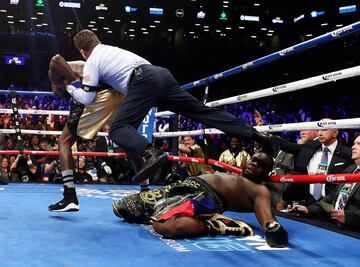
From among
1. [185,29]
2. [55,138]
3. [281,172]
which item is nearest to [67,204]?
[281,172]

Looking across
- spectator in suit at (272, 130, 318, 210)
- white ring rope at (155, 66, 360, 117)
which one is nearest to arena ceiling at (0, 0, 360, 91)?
spectator in suit at (272, 130, 318, 210)

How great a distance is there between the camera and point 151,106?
6.37 ft

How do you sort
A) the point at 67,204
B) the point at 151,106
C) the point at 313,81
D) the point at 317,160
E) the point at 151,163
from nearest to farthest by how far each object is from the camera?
the point at 151,163 < the point at 151,106 < the point at 313,81 < the point at 67,204 < the point at 317,160

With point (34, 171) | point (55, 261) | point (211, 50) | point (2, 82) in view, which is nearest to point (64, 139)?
point (55, 261)

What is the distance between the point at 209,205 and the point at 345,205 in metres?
0.64

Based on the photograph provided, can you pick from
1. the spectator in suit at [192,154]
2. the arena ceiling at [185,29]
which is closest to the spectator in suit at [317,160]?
the spectator in suit at [192,154]

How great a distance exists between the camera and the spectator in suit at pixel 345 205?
6.33 feet

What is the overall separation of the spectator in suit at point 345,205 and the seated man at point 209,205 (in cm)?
36

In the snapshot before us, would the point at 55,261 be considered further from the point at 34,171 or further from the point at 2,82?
the point at 2,82

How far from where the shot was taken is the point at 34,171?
4.60 meters

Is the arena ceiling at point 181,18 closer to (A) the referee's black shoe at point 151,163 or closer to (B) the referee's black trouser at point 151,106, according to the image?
(B) the referee's black trouser at point 151,106

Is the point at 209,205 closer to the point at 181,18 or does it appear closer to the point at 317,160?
the point at 317,160

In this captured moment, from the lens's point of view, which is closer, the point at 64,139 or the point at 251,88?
the point at 64,139

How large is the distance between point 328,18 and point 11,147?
45.8 ft
